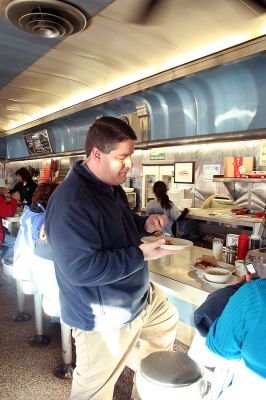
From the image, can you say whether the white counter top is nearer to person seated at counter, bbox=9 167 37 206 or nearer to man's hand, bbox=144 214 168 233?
man's hand, bbox=144 214 168 233

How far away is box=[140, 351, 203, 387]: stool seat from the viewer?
146 cm

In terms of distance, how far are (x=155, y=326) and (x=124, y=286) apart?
58 cm

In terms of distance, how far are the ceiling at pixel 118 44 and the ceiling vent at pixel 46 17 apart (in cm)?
10

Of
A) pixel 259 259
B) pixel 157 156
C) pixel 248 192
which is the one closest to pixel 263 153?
pixel 248 192

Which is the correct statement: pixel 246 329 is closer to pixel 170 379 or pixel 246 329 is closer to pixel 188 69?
pixel 170 379

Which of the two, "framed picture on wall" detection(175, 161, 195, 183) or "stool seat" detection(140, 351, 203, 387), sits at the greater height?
"framed picture on wall" detection(175, 161, 195, 183)

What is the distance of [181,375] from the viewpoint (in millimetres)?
1495

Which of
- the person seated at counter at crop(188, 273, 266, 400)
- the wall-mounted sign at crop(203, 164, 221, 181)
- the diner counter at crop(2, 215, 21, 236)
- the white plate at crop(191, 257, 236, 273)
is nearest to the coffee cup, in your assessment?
the white plate at crop(191, 257, 236, 273)

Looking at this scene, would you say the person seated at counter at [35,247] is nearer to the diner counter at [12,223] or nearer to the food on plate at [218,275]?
the food on plate at [218,275]

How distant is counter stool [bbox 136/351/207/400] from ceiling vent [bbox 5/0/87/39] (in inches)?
117

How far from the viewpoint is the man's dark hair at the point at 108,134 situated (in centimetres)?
165

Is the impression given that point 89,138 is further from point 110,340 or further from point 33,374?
point 33,374

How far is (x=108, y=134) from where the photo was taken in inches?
64.7

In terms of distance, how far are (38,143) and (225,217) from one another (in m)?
7.15
